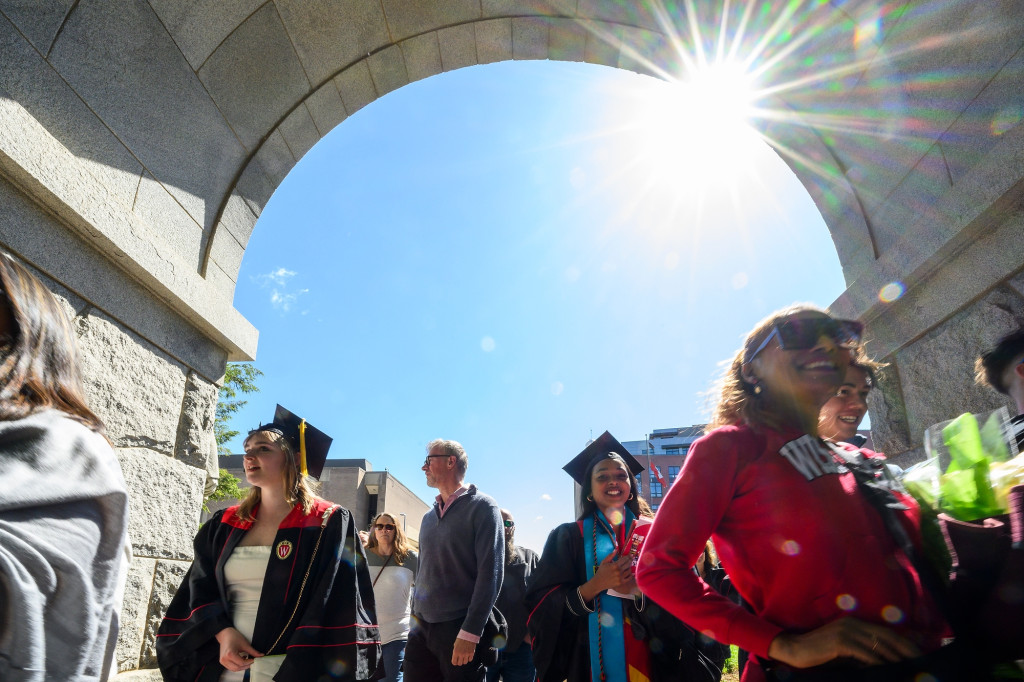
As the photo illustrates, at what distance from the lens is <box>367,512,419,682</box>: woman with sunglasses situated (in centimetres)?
445

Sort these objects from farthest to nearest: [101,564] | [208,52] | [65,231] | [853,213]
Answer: [853,213] → [208,52] → [65,231] → [101,564]

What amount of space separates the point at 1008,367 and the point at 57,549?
312 centimetres

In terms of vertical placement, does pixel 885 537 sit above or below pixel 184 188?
below

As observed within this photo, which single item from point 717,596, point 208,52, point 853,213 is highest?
point 208,52

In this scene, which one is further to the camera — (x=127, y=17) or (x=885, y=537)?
(x=127, y=17)

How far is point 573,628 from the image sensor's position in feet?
9.14

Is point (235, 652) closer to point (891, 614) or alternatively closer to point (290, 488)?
point (290, 488)

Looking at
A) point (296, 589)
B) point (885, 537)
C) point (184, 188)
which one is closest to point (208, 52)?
point (184, 188)

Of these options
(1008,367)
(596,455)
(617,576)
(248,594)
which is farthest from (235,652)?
(1008,367)

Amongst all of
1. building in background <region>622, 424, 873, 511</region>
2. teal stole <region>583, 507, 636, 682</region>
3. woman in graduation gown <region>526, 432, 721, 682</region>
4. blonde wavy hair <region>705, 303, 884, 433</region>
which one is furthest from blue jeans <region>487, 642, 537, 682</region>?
building in background <region>622, 424, 873, 511</region>

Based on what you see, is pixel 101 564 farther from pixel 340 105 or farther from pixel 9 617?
pixel 340 105

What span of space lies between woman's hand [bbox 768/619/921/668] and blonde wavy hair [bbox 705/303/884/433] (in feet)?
1.77

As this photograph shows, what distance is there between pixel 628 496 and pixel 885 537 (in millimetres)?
2038

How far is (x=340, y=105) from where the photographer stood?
4.04m
